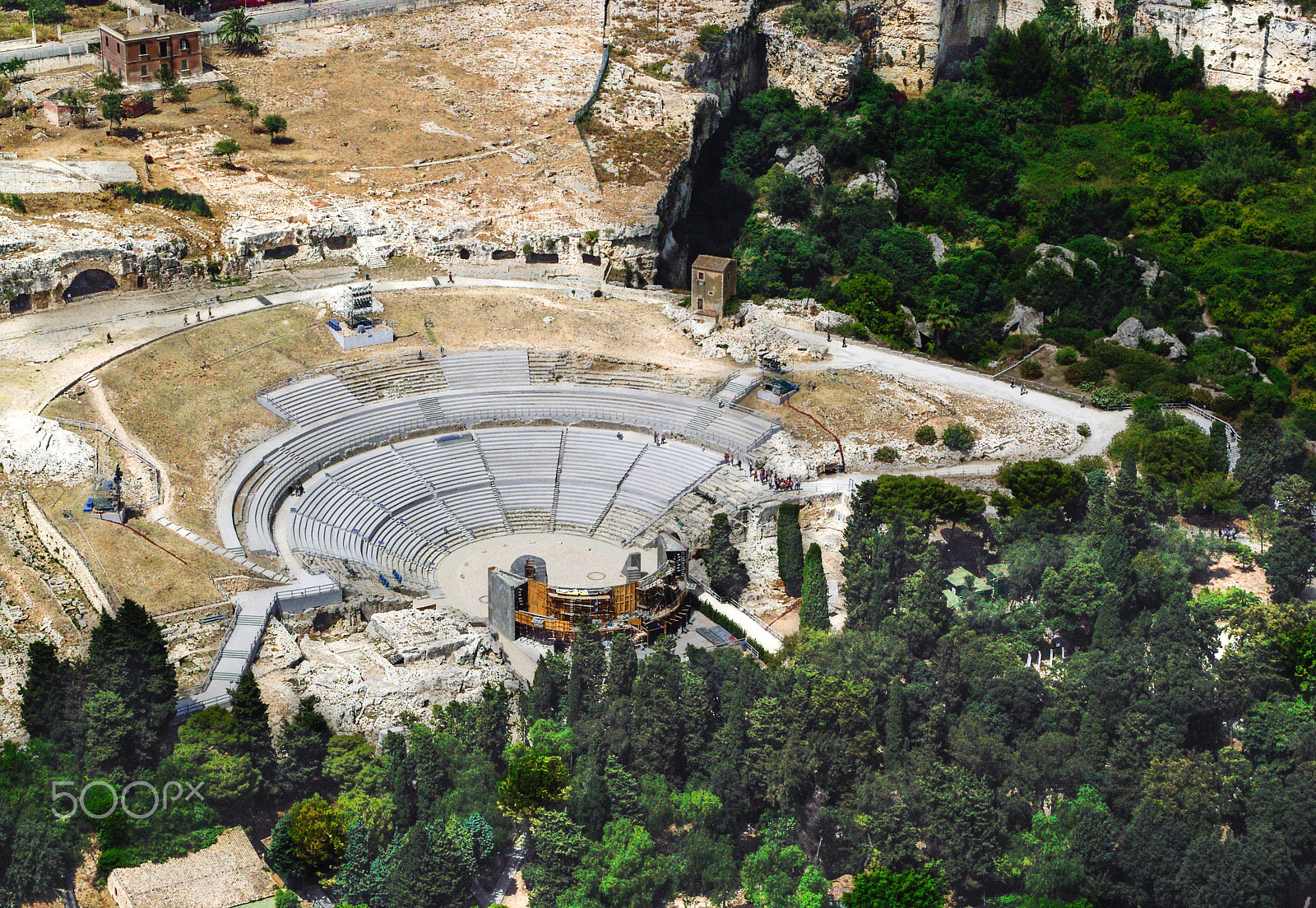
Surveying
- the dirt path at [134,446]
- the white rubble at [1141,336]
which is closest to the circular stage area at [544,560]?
the dirt path at [134,446]

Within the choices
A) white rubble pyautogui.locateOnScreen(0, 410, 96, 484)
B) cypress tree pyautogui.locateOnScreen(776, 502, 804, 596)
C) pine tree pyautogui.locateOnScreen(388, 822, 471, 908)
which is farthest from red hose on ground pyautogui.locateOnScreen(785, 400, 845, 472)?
white rubble pyautogui.locateOnScreen(0, 410, 96, 484)

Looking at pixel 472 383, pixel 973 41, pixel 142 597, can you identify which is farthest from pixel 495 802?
pixel 973 41

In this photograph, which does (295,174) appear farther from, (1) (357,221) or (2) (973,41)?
(2) (973,41)

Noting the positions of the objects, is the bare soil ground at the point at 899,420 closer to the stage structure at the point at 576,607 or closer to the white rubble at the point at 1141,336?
the stage structure at the point at 576,607

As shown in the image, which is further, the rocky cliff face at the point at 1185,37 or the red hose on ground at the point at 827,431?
the rocky cliff face at the point at 1185,37

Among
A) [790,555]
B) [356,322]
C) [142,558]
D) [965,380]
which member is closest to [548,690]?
[790,555]

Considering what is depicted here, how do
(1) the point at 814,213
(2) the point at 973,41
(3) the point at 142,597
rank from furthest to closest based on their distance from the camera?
(2) the point at 973,41 < (1) the point at 814,213 < (3) the point at 142,597
